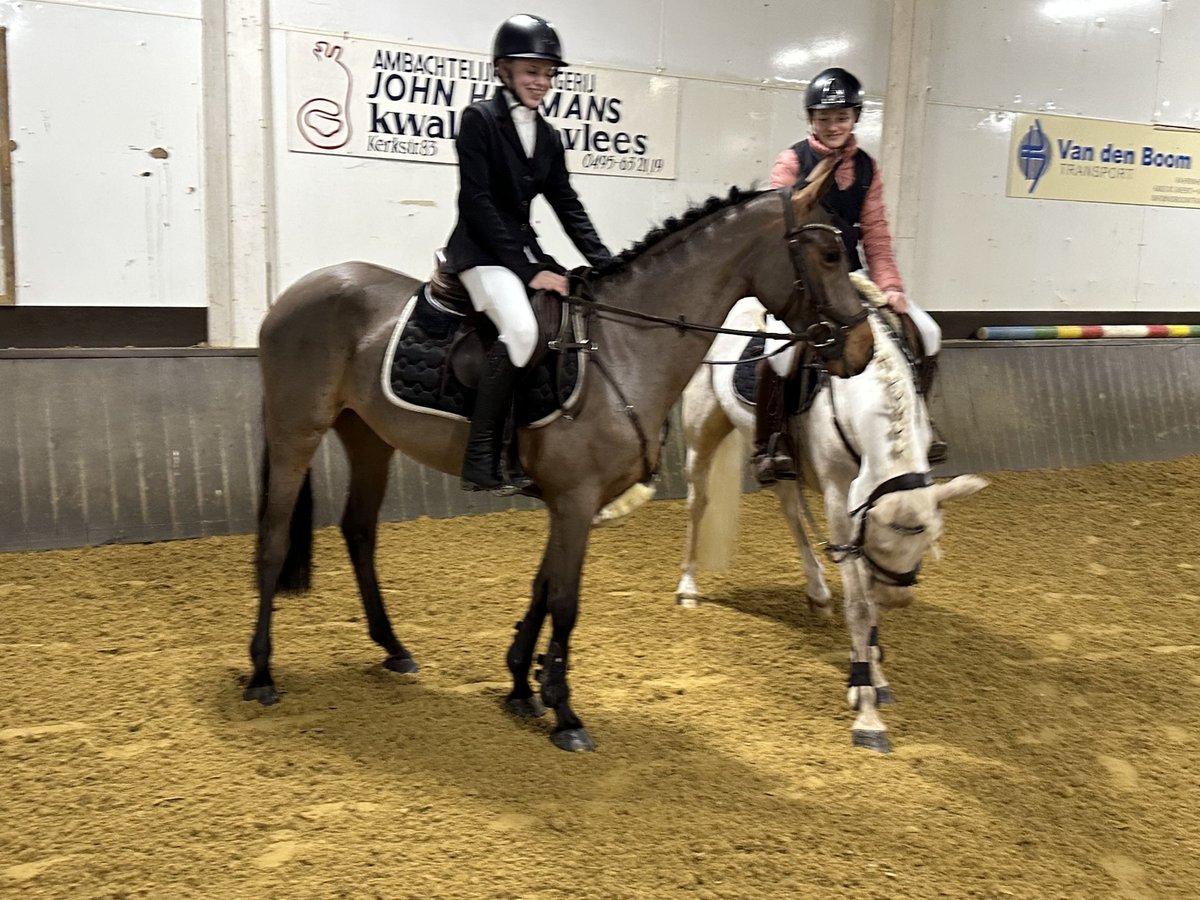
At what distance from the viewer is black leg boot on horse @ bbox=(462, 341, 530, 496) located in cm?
331

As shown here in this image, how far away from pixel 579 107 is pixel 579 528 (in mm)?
4760

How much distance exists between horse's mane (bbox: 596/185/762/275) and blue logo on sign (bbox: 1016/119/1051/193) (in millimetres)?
6768

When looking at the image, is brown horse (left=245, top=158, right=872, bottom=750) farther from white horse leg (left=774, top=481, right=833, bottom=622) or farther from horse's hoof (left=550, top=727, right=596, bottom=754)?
white horse leg (left=774, top=481, right=833, bottom=622)

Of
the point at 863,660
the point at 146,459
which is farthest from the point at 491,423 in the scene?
the point at 146,459

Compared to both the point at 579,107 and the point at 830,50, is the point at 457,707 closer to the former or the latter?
the point at 579,107

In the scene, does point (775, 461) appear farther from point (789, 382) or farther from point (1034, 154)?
point (1034, 154)

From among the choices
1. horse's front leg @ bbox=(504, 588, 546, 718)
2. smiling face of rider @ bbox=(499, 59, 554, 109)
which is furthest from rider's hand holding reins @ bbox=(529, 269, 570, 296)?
horse's front leg @ bbox=(504, 588, 546, 718)

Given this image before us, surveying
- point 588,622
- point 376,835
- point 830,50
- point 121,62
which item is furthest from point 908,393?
point 830,50

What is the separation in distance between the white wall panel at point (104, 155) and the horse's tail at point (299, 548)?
9.93 feet

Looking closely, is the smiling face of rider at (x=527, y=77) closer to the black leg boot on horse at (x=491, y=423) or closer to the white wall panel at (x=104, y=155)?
the black leg boot on horse at (x=491, y=423)

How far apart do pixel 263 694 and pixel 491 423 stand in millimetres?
1361

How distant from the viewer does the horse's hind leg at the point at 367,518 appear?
402 cm

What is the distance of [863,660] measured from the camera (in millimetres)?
3721

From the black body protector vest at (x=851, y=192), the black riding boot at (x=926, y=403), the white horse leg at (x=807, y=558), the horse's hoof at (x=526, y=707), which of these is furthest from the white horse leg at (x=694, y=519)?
the horse's hoof at (x=526, y=707)
